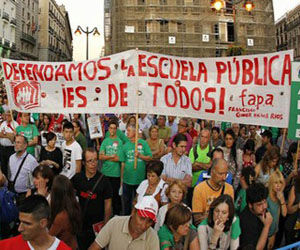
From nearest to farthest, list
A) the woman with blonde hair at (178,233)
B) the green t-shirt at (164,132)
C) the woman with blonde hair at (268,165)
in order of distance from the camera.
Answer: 1. the woman with blonde hair at (178,233)
2. the woman with blonde hair at (268,165)
3. the green t-shirt at (164,132)

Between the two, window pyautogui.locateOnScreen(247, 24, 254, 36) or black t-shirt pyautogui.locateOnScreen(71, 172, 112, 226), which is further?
window pyautogui.locateOnScreen(247, 24, 254, 36)

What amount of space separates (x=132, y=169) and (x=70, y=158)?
0.97 m

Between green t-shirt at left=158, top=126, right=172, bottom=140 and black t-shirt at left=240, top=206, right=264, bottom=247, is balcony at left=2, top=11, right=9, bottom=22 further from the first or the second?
black t-shirt at left=240, top=206, right=264, bottom=247

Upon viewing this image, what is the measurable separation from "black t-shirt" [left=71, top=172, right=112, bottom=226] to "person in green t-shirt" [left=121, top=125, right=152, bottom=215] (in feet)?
4.36

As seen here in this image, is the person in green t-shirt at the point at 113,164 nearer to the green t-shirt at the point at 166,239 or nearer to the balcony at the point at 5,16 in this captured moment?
the green t-shirt at the point at 166,239

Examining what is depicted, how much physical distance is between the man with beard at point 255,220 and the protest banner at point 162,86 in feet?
5.27

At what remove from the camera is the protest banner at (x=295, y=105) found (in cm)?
431

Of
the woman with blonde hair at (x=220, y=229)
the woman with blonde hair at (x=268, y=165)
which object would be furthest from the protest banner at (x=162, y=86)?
the woman with blonde hair at (x=220, y=229)

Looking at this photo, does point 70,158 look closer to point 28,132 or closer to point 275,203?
point 28,132

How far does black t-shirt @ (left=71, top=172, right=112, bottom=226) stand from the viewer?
3.50 m

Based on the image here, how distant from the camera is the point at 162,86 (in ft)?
16.1

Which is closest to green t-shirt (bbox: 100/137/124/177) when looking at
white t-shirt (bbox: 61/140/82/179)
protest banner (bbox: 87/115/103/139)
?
white t-shirt (bbox: 61/140/82/179)

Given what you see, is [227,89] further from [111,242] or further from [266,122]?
[111,242]

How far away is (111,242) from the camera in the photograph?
264 cm
